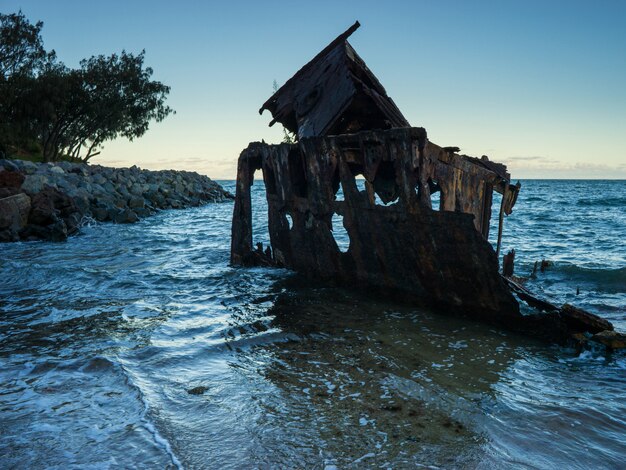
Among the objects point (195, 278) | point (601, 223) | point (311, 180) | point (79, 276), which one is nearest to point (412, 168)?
point (311, 180)

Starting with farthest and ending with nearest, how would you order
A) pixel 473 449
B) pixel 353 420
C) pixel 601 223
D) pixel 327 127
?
pixel 601 223
pixel 327 127
pixel 353 420
pixel 473 449

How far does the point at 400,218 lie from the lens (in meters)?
5.57

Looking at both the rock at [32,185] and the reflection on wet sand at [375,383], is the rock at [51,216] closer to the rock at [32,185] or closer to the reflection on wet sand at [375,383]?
the rock at [32,185]

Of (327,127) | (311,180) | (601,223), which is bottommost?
(601,223)

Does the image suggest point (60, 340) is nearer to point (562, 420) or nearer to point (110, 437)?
point (110, 437)

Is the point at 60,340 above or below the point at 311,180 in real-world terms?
below

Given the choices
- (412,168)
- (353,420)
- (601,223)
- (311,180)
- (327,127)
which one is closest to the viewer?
(353,420)

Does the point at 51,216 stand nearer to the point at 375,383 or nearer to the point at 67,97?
the point at 375,383

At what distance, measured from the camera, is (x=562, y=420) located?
10.9 feet

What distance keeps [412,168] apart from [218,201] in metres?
34.0

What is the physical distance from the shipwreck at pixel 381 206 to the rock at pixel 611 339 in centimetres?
2

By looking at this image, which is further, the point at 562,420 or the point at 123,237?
the point at 123,237

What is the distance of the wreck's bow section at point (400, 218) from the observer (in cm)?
518

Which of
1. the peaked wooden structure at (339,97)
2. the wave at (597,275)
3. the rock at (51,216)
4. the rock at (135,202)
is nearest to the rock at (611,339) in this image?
the peaked wooden structure at (339,97)
